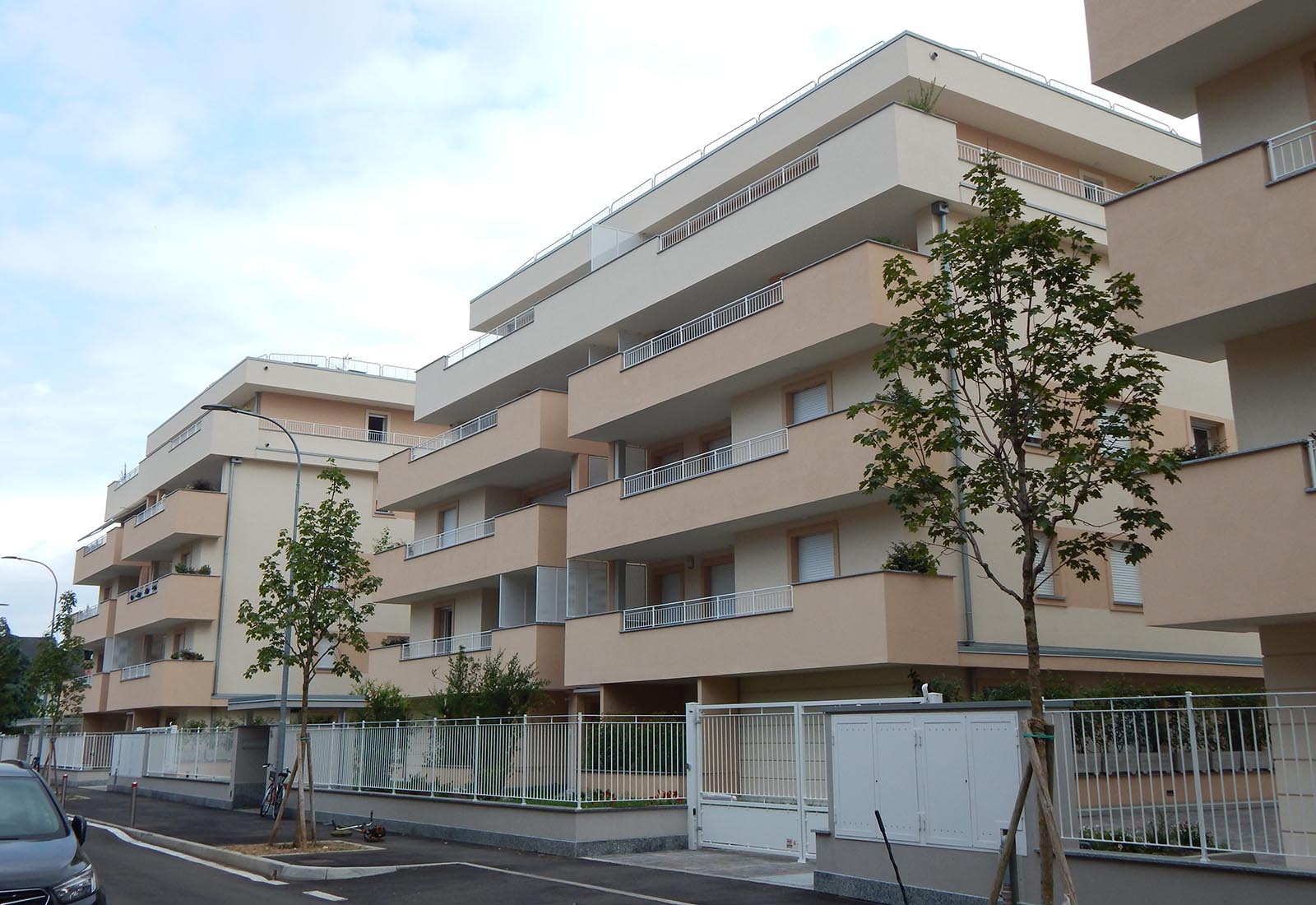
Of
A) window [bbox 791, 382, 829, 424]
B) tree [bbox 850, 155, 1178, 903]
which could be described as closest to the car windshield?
tree [bbox 850, 155, 1178, 903]

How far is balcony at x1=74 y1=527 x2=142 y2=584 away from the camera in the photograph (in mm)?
54156

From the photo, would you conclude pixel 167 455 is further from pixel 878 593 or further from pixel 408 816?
pixel 878 593

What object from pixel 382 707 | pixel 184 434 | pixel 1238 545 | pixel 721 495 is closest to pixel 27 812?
pixel 1238 545

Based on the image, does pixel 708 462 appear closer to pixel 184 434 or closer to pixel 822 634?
pixel 822 634

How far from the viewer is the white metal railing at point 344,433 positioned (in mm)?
46844

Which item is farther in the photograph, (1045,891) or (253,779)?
(253,779)

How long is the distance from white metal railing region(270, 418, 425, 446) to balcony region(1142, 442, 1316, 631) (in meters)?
37.2

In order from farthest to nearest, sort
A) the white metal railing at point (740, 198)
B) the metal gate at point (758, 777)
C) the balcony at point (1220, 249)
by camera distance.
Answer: the white metal railing at point (740, 198) → the metal gate at point (758, 777) → the balcony at point (1220, 249)

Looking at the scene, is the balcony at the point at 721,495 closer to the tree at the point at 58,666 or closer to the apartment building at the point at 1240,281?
the apartment building at the point at 1240,281

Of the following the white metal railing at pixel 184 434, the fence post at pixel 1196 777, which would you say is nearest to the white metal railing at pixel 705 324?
the fence post at pixel 1196 777

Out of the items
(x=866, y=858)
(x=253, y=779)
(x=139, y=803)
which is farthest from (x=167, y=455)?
(x=866, y=858)

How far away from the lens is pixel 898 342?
10.9 meters

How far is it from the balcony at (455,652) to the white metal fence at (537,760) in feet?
16.3

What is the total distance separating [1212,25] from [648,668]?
16.8 meters
